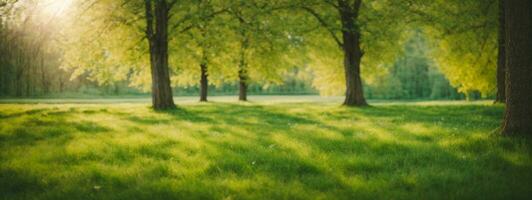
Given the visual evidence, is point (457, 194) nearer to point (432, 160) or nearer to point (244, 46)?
point (432, 160)

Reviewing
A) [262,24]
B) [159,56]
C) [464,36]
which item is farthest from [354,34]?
[159,56]

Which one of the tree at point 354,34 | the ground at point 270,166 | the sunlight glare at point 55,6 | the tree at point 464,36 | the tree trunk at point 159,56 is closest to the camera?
the ground at point 270,166

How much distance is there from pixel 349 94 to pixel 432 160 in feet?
56.5

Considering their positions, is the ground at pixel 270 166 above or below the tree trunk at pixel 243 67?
below

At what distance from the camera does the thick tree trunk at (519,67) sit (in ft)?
29.8

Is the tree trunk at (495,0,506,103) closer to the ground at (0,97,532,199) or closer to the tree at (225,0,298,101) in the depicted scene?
the tree at (225,0,298,101)

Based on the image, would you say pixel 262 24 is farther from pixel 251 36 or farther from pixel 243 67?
pixel 243 67

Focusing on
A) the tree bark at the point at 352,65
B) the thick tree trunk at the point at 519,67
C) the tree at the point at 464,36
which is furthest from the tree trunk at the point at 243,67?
the thick tree trunk at the point at 519,67

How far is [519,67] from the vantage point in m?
9.24

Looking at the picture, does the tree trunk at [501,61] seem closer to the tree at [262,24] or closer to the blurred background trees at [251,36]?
the blurred background trees at [251,36]

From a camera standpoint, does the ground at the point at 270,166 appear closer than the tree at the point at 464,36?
Yes

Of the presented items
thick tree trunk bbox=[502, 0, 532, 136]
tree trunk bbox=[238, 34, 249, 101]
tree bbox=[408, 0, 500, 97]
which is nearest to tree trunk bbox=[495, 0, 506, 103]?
tree bbox=[408, 0, 500, 97]

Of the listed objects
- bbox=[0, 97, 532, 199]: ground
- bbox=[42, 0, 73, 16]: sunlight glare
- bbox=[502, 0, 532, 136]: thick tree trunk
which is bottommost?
bbox=[0, 97, 532, 199]: ground

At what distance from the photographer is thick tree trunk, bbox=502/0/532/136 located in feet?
29.8
